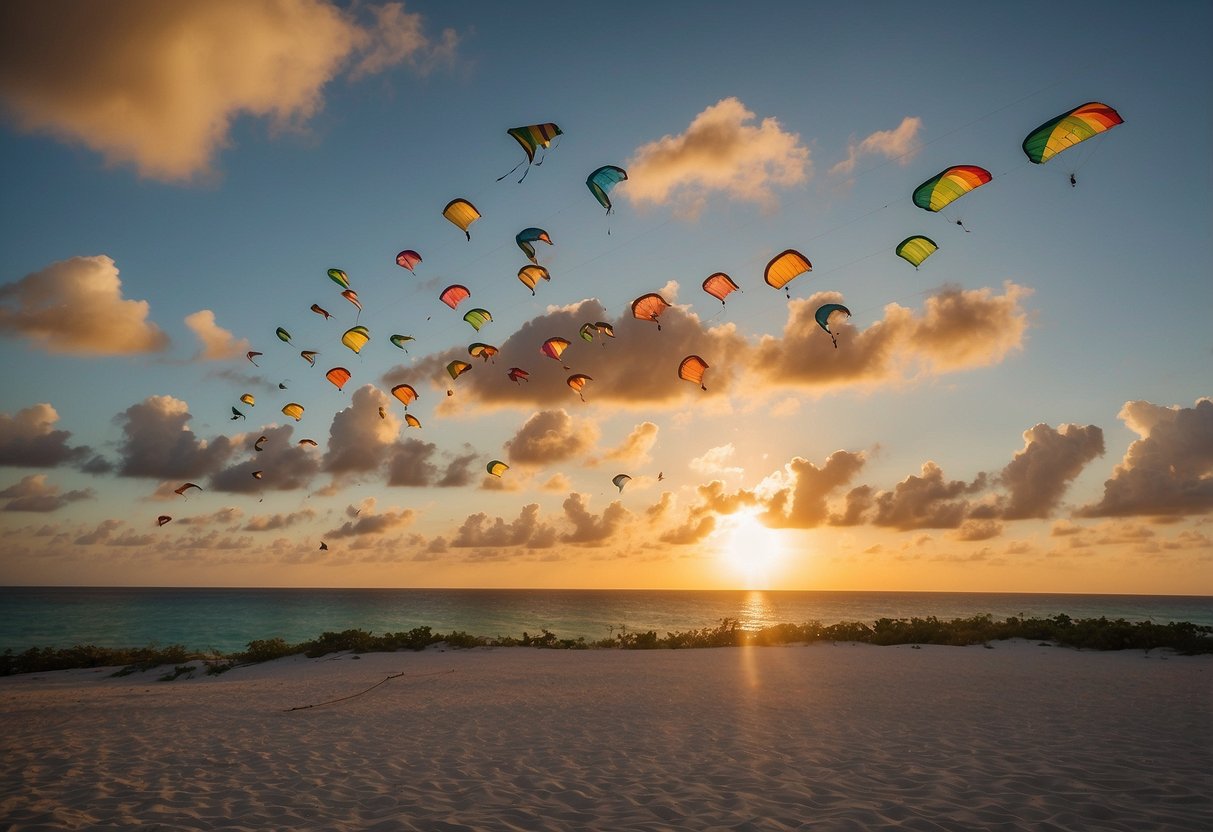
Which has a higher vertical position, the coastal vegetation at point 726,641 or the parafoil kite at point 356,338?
the parafoil kite at point 356,338

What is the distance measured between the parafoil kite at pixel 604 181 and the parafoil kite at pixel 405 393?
13.4 m

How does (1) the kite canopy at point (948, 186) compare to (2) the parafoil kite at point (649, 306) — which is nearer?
(1) the kite canopy at point (948, 186)

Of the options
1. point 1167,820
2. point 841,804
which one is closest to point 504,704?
point 841,804

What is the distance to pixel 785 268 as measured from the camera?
18.1m

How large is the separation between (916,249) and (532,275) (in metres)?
13.8

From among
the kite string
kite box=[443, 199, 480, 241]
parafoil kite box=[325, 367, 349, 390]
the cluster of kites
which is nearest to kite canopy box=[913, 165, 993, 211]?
the cluster of kites

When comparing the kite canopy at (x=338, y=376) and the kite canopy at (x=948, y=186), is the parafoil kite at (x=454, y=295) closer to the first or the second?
the kite canopy at (x=338, y=376)

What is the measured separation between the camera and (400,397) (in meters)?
27.0

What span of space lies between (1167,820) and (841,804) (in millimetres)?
3161

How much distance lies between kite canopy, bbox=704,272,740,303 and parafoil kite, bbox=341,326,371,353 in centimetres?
1661

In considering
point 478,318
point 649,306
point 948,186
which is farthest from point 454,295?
point 948,186

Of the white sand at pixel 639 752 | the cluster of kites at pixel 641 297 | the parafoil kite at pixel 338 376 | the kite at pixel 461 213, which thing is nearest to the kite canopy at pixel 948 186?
the cluster of kites at pixel 641 297

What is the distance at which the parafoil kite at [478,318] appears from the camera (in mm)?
25547

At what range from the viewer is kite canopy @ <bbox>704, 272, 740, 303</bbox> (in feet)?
70.4
